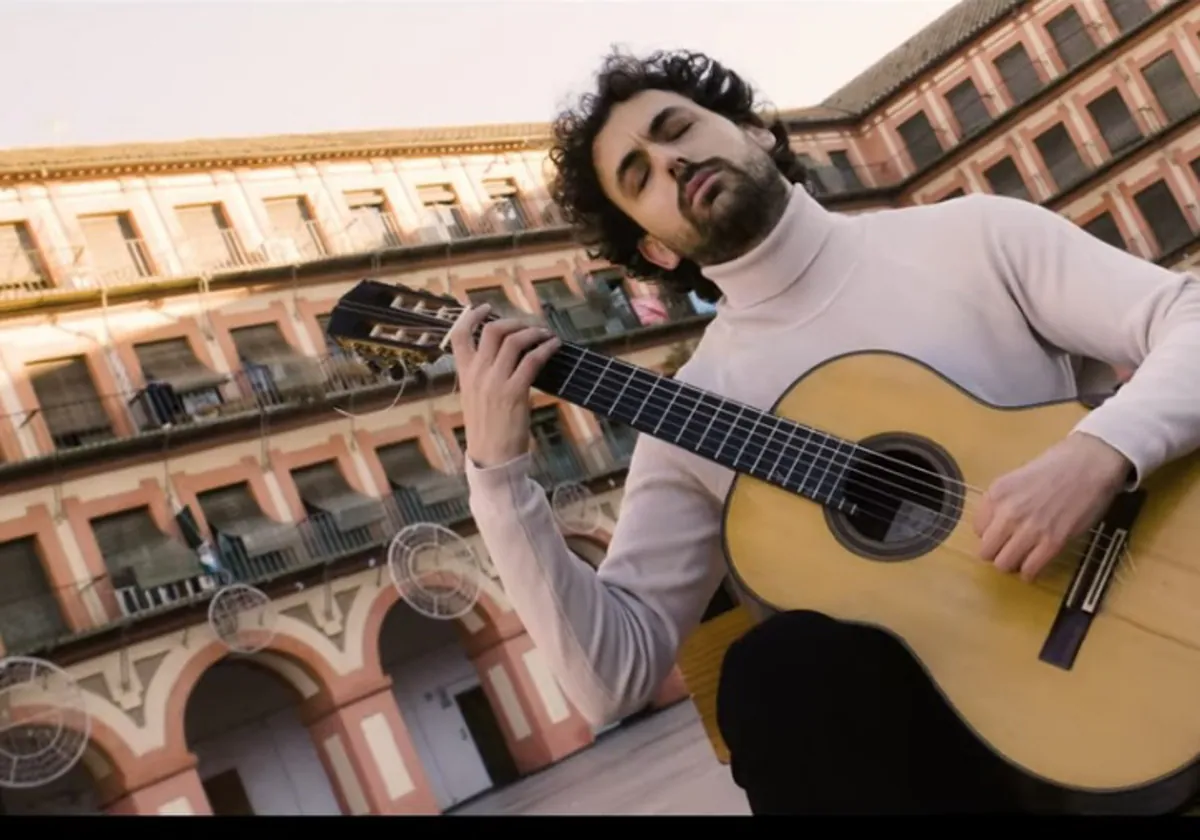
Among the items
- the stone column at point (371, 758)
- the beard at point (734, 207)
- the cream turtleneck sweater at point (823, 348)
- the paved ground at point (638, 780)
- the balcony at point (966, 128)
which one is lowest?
the paved ground at point (638, 780)

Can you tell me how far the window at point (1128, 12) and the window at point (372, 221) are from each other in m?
10.8

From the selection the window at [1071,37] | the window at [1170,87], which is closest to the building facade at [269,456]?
the window at [1071,37]

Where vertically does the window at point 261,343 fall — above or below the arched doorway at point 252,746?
above

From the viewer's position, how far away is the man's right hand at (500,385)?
1.49 meters

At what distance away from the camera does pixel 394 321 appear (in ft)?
5.86

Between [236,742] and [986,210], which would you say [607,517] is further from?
[986,210]

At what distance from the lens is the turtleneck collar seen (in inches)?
64.5

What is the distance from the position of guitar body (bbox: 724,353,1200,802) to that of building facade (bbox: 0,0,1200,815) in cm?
863

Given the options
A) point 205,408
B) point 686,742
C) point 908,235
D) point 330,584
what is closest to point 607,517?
point 330,584

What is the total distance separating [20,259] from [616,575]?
10.9 metres

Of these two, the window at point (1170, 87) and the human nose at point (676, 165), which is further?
the window at point (1170, 87)

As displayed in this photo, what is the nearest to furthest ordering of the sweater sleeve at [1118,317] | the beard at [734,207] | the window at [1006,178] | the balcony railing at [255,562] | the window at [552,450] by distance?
the sweater sleeve at [1118,317] < the beard at [734,207] < the balcony railing at [255,562] < the window at [552,450] < the window at [1006,178]

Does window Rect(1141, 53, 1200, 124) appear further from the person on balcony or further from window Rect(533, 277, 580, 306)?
the person on balcony

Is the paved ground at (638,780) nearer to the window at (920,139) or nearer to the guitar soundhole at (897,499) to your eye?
the guitar soundhole at (897,499)
